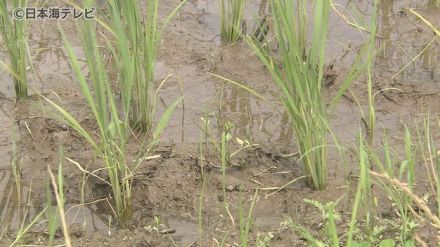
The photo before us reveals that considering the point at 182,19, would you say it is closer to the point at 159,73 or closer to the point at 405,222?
the point at 159,73

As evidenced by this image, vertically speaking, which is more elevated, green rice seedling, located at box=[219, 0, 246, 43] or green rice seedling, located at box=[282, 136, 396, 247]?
green rice seedling, located at box=[219, 0, 246, 43]

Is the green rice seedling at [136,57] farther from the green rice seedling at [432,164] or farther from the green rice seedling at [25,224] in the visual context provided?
the green rice seedling at [432,164]

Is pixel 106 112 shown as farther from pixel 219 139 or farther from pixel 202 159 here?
pixel 219 139

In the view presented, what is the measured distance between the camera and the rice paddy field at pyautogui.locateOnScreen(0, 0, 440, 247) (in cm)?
200

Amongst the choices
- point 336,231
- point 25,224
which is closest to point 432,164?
point 336,231

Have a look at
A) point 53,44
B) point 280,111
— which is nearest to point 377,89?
point 280,111

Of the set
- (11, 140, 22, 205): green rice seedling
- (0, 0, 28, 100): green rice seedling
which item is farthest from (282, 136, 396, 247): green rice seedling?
(0, 0, 28, 100): green rice seedling

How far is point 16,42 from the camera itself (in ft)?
8.34

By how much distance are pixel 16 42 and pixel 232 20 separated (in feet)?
3.28

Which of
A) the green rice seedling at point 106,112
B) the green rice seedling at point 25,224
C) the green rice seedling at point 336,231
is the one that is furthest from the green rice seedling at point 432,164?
the green rice seedling at point 25,224

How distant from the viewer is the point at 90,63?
193 cm

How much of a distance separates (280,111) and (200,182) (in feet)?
1.82

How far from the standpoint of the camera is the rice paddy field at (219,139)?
2.00 metres

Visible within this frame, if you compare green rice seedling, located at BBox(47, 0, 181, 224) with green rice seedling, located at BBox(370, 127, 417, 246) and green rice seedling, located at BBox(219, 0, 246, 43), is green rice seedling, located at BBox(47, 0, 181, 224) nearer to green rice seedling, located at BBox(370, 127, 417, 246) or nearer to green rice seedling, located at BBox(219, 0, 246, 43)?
green rice seedling, located at BBox(370, 127, 417, 246)
